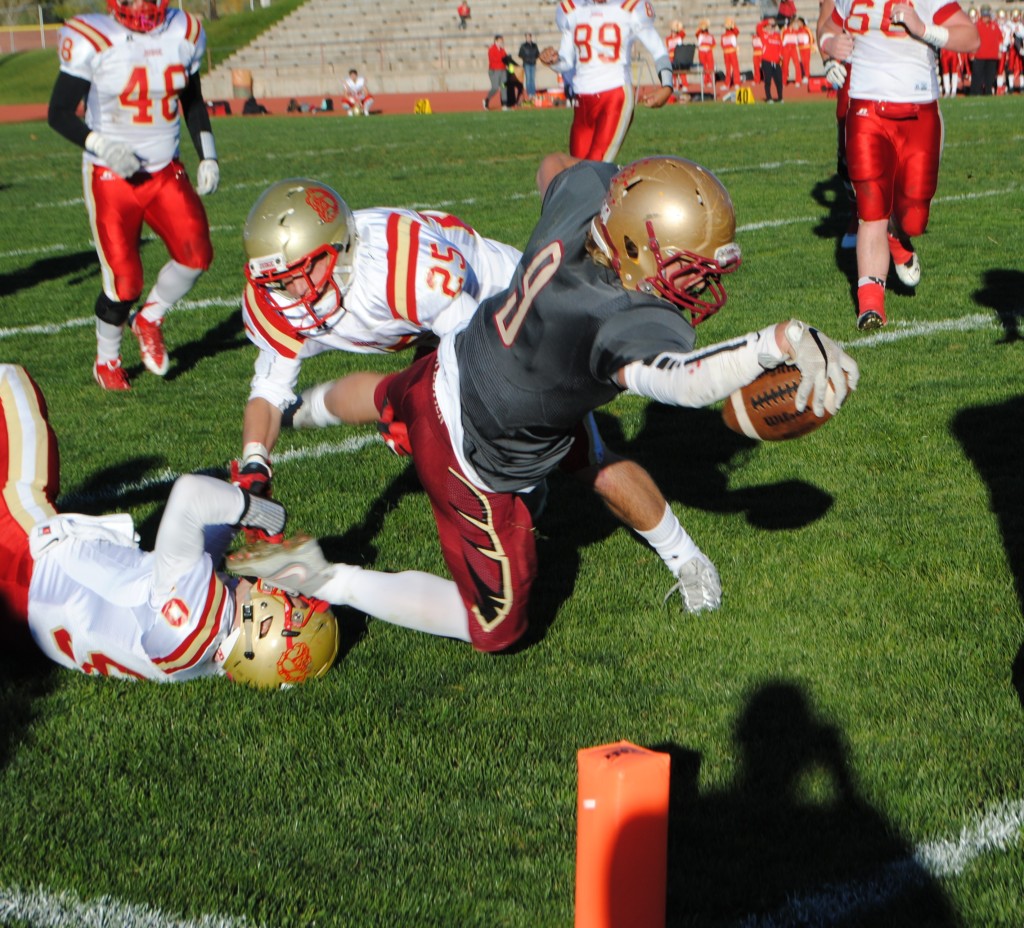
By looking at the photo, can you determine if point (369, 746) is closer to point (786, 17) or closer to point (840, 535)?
point (840, 535)

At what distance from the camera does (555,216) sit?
3199 mm

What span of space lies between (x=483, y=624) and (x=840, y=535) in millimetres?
1471

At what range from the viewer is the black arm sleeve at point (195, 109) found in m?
6.87

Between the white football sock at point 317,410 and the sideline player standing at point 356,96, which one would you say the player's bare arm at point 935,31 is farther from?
the sideline player standing at point 356,96

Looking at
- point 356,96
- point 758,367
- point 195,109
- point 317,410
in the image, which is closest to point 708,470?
point 317,410

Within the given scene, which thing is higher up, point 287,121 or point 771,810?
point 771,810

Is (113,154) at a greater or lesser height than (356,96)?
greater

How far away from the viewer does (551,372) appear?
3.06 m

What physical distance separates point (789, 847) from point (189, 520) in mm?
1624

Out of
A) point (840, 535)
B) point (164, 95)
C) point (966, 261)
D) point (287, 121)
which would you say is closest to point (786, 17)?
point (287, 121)

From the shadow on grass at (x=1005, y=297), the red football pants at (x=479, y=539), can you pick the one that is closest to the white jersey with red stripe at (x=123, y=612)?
the red football pants at (x=479, y=539)

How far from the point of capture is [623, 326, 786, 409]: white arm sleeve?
2.57 meters

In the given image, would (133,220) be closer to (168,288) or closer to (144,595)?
(168,288)

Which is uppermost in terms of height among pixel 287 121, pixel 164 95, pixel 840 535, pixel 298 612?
pixel 164 95
